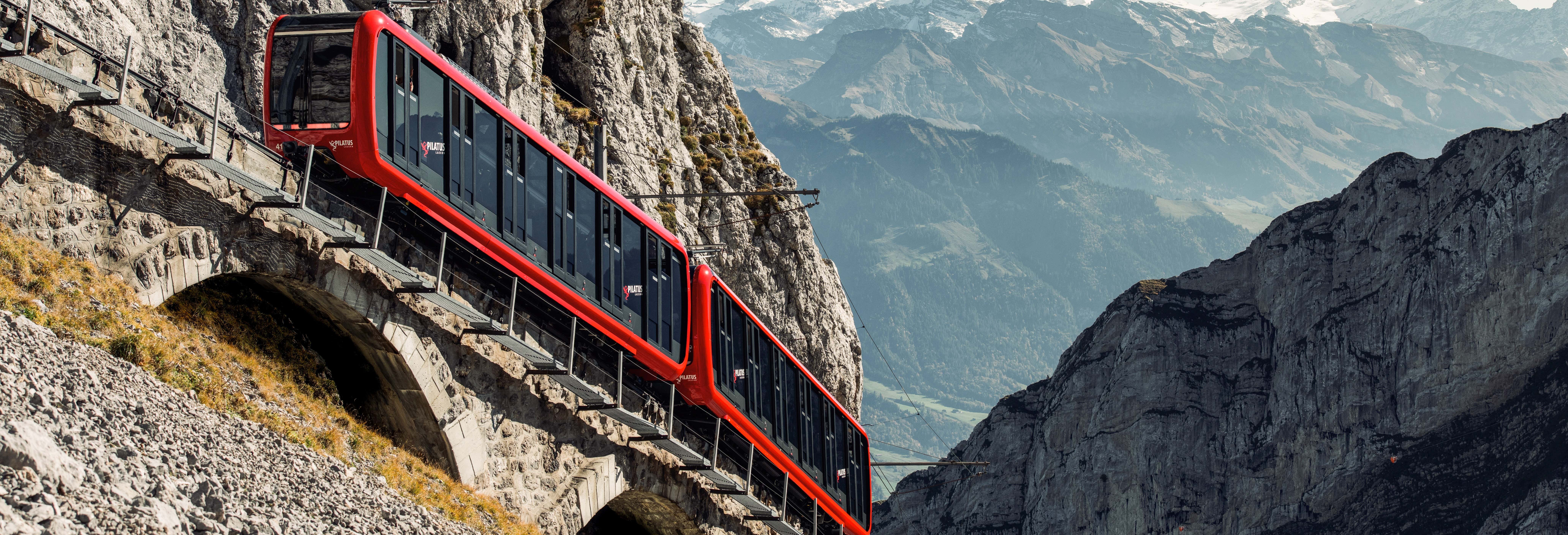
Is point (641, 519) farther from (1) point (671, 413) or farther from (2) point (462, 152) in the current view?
(2) point (462, 152)

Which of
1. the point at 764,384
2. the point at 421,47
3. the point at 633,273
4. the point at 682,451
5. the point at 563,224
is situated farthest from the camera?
the point at 764,384

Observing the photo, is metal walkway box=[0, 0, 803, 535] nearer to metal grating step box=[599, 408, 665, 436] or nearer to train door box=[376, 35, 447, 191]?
metal grating step box=[599, 408, 665, 436]

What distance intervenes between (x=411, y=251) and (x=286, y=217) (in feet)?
7.61

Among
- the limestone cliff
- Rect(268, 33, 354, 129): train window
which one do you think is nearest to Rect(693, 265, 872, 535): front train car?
the limestone cliff

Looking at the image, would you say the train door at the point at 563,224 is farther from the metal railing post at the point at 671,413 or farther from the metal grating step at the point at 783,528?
the metal grating step at the point at 783,528

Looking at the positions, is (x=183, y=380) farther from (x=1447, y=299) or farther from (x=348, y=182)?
(x=1447, y=299)

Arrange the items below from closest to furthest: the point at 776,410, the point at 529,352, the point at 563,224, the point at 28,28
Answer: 1. the point at 28,28
2. the point at 529,352
3. the point at 563,224
4. the point at 776,410

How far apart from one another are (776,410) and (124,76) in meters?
16.0

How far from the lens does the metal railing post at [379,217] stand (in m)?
16.9

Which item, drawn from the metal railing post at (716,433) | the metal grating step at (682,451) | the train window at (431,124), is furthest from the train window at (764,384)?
the train window at (431,124)

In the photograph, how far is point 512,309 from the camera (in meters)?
19.2

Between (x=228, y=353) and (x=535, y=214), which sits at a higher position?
(x=535, y=214)

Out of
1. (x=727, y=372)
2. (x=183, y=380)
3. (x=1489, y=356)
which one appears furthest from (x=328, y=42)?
(x=1489, y=356)

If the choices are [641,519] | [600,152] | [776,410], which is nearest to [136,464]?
[641,519]
